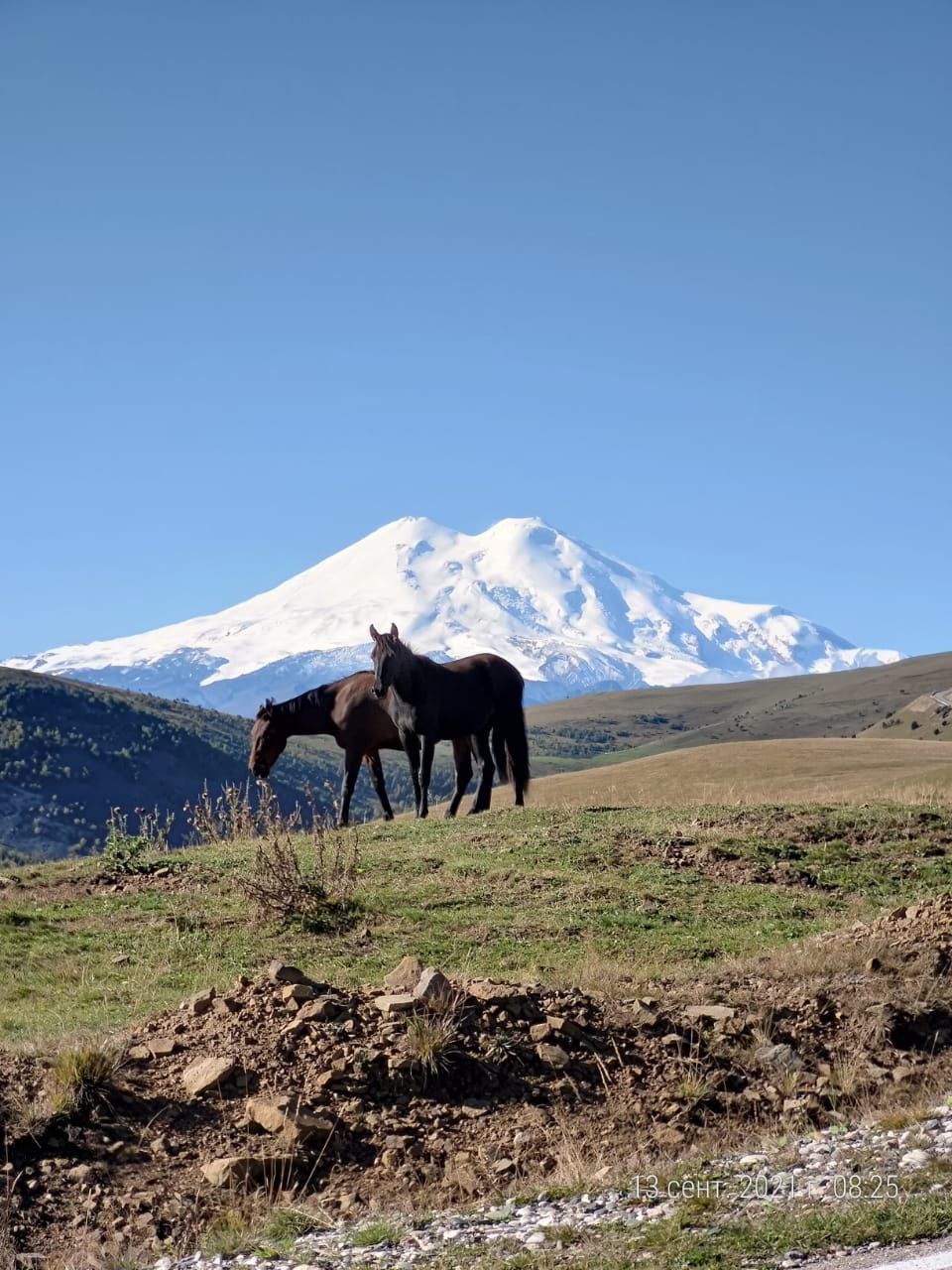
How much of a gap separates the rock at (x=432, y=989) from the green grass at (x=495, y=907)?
1.96 meters

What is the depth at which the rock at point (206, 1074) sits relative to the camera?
9.56m

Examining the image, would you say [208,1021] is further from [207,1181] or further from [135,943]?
[135,943]

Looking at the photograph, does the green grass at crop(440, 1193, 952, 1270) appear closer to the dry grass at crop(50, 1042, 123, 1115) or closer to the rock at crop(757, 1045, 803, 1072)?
the rock at crop(757, 1045, 803, 1072)

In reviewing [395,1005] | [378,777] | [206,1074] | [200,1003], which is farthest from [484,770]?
[206,1074]

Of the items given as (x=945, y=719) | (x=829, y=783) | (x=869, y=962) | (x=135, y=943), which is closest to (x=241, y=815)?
(x=135, y=943)

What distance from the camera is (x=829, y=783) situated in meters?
44.3

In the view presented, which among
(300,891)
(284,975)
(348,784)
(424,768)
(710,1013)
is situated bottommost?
(710,1013)

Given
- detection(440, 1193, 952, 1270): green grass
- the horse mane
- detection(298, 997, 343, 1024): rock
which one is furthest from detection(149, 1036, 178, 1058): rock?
the horse mane

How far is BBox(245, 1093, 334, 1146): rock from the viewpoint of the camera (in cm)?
901

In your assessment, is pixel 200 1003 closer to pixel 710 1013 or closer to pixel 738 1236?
pixel 710 1013

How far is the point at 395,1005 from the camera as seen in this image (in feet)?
34.1

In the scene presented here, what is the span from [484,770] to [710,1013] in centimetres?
1402

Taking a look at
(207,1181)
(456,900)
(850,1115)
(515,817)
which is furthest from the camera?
(515,817)

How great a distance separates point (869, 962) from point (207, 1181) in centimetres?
615
